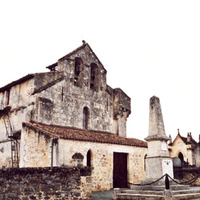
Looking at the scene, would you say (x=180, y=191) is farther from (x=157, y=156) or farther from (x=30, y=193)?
(x=30, y=193)

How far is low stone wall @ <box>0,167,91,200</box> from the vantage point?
38.7ft

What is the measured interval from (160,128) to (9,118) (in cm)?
1299

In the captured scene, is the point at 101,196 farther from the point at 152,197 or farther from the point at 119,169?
the point at 119,169

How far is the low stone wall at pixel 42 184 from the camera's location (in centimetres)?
1180

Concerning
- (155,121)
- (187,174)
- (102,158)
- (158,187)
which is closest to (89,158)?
(102,158)

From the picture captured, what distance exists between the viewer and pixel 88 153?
19.6 metres

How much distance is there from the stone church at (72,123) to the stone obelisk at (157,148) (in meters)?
5.07

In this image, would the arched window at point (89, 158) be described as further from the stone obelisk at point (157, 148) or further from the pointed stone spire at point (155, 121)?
the pointed stone spire at point (155, 121)

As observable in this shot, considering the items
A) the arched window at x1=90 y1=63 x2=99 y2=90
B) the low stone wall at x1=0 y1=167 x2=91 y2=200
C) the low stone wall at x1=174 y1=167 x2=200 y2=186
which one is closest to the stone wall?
the low stone wall at x1=174 y1=167 x2=200 y2=186

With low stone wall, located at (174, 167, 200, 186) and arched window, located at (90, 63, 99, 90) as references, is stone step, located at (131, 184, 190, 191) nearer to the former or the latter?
low stone wall, located at (174, 167, 200, 186)

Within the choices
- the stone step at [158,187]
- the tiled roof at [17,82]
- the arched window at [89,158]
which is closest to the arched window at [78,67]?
the tiled roof at [17,82]

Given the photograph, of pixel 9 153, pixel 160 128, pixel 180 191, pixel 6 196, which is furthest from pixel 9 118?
pixel 180 191

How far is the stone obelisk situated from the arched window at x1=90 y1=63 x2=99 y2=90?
11023 millimetres

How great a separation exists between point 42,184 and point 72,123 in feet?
35.1
